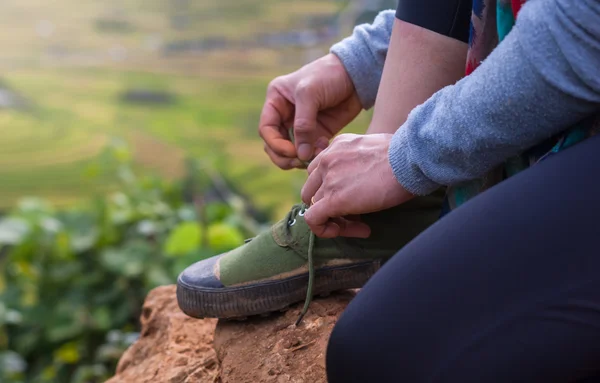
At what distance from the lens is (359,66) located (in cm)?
118

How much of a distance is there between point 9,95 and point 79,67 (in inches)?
10.9

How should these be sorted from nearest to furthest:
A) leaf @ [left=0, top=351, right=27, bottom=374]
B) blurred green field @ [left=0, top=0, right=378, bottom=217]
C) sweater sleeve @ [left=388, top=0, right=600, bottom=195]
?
sweater sleeve @ [left=388, top=0, right=600, bottom=195] → leaf @ [left=0, top=351, right=27, bottom=374] → blurred green field @ [left=0, top=0, right=378, bottom=217]

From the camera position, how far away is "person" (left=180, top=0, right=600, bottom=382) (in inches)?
26.2

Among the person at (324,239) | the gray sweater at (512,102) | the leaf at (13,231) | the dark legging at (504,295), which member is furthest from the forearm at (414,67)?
the leaf at (13,231)

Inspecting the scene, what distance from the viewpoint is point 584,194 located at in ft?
2.20

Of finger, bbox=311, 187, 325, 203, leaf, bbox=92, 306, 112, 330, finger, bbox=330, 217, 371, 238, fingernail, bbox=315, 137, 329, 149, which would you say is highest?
finger, bbox=311, 187, 325, 203

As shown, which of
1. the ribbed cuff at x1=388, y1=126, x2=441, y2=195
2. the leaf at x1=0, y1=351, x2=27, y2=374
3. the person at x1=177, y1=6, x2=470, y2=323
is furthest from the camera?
the leaf at x1=0, y1=351, x2=27, y2=374

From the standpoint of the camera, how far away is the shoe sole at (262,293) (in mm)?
1065

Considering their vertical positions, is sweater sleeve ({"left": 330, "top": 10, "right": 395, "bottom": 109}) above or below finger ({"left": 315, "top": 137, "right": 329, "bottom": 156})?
above

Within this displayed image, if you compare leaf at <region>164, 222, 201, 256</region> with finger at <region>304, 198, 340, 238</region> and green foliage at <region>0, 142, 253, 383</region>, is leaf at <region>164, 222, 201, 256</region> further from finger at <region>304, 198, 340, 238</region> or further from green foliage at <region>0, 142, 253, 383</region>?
finger at <region>304, 198, 340, 238</region>

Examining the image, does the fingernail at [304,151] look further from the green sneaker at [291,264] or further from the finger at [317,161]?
the finger at [317,161]

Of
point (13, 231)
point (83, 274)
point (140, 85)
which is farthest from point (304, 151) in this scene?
point (140, 85)

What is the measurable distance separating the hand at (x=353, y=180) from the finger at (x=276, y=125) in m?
0.25

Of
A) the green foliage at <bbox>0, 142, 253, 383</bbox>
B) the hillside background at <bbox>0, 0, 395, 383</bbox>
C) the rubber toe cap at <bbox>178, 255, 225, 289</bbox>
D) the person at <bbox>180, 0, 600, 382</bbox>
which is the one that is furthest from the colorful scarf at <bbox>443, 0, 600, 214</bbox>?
the green foliage at <bbox>0, 142, 253, 383</bbox>
